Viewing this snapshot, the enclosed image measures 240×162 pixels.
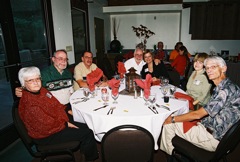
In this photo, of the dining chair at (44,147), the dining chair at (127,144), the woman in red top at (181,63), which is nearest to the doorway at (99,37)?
the woman in red top at (181,63)

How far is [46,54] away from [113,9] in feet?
12.8

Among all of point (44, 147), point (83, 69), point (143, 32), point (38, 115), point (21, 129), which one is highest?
point (143, 32)

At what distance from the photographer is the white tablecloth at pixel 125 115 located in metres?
1.66

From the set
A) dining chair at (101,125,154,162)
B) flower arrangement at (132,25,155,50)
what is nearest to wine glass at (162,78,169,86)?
dining chair at (101,125,154,162)

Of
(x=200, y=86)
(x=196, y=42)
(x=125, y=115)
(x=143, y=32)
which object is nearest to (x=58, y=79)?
(x=125, y=115)

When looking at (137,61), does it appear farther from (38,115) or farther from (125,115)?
(38,115)

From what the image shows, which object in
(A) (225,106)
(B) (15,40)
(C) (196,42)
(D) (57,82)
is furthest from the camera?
(C) (196,42)

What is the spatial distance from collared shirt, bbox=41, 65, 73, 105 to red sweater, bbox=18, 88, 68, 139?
66cm

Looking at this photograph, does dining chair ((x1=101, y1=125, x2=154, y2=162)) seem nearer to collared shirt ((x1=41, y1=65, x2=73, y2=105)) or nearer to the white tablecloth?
the white tablecloth

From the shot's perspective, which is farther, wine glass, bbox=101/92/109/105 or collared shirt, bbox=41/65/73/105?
collared shirt, bbox=41/65/73/105

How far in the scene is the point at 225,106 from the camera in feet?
4.99

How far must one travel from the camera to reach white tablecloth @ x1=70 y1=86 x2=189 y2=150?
1655mm

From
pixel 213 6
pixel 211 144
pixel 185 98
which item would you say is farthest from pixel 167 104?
pixel 213 6

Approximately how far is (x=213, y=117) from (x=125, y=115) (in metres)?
0.79
